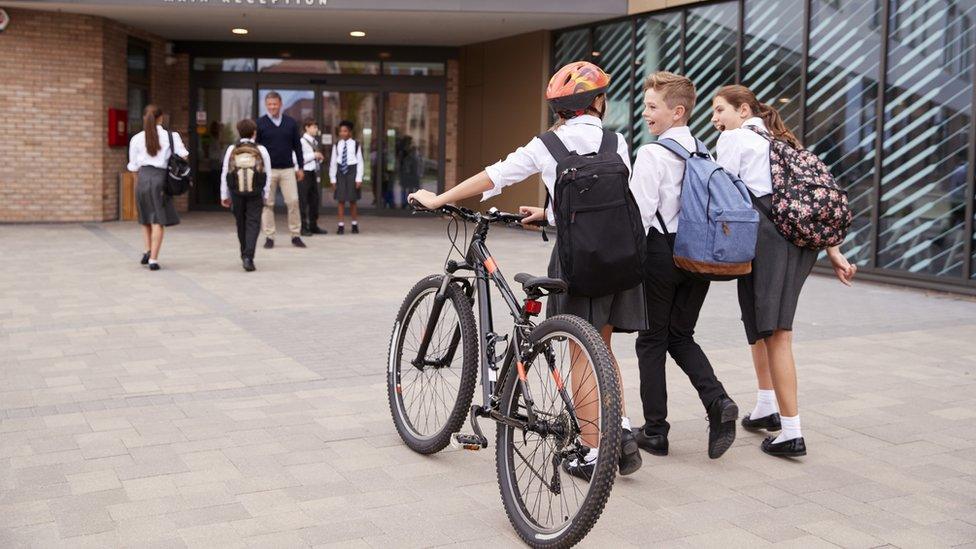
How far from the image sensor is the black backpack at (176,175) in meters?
10.7

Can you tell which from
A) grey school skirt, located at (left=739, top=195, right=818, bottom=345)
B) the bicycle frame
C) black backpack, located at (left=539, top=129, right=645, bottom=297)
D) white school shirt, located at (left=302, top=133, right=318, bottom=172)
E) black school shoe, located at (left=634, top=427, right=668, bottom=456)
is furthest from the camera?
white school shirt, located at (left=302, top=133, right=318, bottom=172)

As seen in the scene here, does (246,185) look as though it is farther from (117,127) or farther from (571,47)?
(571,47)

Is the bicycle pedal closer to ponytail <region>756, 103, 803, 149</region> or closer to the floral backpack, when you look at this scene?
the floral backpack

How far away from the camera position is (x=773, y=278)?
462cm

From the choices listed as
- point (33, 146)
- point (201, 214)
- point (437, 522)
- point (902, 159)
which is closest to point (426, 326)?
point (437, 522)

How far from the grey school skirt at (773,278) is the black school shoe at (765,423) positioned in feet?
2.09

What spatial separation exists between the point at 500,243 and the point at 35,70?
797 cm

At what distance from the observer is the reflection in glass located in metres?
21.0

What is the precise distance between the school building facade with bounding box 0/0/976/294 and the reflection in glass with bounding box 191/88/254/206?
1.5 inches

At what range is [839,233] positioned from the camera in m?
4.59

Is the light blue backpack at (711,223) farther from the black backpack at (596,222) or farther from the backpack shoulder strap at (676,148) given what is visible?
the black backpack at (596,222)

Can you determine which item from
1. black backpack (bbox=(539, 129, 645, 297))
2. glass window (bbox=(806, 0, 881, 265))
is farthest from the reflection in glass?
black backpack (bbox=(539, 129, 645, 297))

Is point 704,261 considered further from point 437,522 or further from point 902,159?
point 902,159

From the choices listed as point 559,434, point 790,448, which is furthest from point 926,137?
point 559,434
